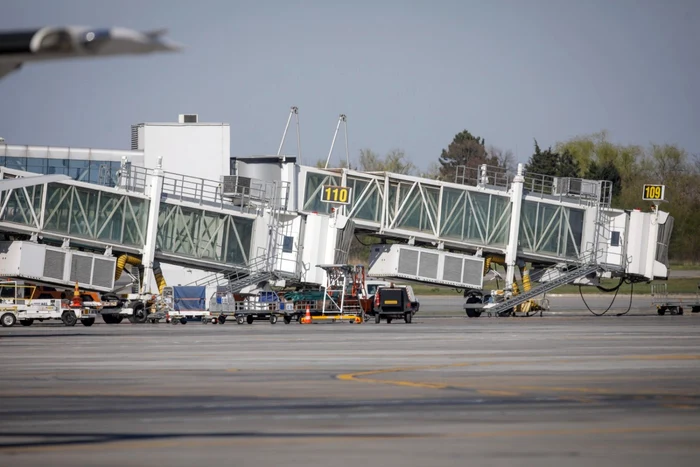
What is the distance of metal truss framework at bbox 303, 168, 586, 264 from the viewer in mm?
64500

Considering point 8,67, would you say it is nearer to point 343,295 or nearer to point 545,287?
point 343,295

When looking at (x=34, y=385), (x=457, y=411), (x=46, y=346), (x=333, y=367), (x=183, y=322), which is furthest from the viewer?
(x=183, y=322)

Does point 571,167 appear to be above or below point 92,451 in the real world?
above

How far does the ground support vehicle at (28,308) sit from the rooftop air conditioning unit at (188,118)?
33.2 m

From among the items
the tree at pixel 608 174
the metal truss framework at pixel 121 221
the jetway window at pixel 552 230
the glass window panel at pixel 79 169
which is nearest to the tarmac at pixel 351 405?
the metal truss framework at pixel 121 221

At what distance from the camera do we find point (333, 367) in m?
24.3

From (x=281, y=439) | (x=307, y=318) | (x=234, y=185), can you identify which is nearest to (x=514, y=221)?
(x=234, y=185)

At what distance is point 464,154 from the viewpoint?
17475 cm

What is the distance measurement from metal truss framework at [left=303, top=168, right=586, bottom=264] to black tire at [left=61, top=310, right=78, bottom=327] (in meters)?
17.9

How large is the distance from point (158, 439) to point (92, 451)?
104 centimetres

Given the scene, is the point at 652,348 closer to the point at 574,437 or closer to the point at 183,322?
the point at 574,437

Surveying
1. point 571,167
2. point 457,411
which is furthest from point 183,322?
point 571,167

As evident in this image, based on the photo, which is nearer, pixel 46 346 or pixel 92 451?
pixel 92 451

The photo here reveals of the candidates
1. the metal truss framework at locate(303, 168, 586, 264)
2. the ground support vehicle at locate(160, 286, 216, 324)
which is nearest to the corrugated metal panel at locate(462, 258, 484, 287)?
the metal truss framework at locate(303, 168, 586, 264)
